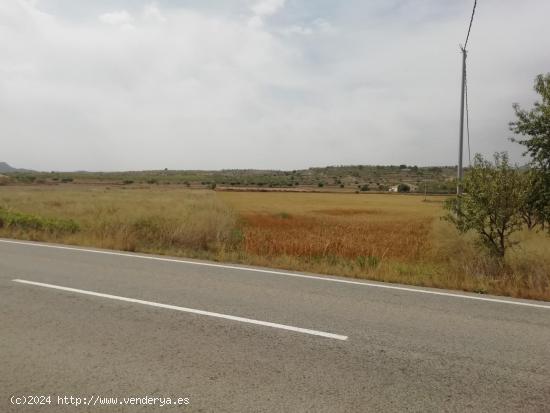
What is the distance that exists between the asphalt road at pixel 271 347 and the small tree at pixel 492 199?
326 centimetres

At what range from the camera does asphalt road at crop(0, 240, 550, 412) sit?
12.3ft

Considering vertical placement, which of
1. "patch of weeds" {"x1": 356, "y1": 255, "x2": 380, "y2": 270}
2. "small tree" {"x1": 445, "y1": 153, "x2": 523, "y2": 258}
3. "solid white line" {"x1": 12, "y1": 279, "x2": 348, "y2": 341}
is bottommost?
"patch of weeds" {"x1": 356, "y1": 255, "x2": 380, "y2": 270}

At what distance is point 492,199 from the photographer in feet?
32.2

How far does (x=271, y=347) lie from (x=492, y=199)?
7.20 metres

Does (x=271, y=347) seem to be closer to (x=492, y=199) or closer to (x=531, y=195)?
(x=492, y=199)

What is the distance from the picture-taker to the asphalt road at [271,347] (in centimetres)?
375

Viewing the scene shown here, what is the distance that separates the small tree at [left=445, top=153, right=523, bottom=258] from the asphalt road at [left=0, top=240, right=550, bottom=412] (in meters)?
3.26

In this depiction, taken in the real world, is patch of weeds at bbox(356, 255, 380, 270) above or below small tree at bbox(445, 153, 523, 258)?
below

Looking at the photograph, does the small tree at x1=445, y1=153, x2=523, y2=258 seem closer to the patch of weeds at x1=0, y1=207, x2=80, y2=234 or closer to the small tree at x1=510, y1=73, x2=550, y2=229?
the small tree at x1=510, y1=73, x2=550, y2=229

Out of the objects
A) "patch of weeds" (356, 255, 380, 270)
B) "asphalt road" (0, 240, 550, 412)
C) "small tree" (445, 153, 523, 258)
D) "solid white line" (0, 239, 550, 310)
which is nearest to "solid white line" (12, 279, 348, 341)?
"asphalt road" (0, 240, 550, 412)

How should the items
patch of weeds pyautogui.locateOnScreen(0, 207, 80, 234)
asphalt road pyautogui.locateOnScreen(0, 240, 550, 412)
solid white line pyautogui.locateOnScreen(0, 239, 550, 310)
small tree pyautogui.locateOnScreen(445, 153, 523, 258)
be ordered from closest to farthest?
asphalt road pyautogui.locateOnScreen(0, 240, 550, 412), solid white line pyautogui.locateOnScreen(0, 239, 550, 310), small tree pyautogui.locateOnScreen(445, 153, 523, 258), patch of weeds pyautogui.locateOnScreen(0, 207, 80, 234)

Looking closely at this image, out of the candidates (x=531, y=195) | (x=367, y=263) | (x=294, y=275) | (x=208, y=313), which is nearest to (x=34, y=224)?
(x=294, y=275)

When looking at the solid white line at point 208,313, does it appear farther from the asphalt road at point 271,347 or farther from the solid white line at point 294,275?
the solid white line at point 294,275

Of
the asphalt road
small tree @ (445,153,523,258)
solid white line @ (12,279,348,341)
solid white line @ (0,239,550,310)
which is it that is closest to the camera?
the asphalt road
